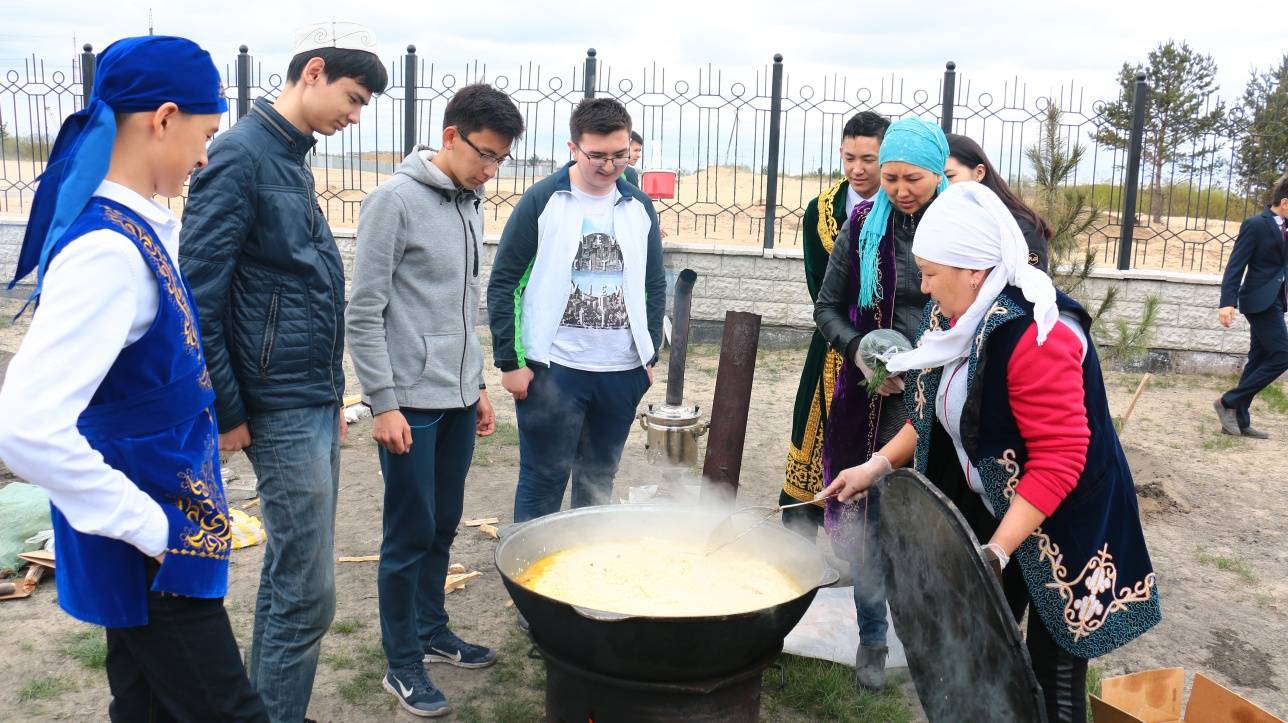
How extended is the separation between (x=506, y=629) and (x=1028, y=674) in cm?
287

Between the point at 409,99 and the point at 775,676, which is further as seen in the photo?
the point at 409,99

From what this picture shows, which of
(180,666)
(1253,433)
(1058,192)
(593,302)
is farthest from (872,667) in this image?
(1253,433)

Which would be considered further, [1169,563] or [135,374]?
[1169,563]

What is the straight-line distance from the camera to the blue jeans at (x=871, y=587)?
3969mm

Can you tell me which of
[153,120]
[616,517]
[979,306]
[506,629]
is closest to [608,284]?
[616,517]

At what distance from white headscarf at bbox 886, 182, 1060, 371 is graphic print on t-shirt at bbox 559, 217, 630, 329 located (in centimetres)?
197

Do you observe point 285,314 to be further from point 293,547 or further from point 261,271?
point 293,547

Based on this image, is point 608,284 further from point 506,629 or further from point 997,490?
point 997,490

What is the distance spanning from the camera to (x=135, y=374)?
1.98 metres

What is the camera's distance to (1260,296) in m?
8.64

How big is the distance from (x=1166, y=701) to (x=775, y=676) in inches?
57.5

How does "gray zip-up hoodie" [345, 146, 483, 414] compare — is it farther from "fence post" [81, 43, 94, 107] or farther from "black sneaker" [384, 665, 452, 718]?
"fence post" [81, 43, 94, 107]

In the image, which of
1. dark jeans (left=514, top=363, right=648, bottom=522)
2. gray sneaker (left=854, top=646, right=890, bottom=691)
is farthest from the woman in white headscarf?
dark jeans (left=514, top=363, right=648, bottom=522)

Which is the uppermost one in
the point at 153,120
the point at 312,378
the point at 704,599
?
the point at 153,120
